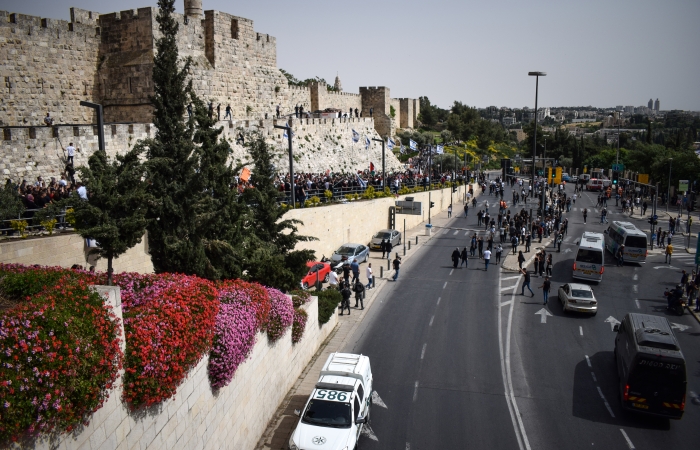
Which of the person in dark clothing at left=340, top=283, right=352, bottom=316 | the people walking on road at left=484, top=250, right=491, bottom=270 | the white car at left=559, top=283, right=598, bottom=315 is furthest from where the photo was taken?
the people walking on road at left=484, top=250, right=491, bottom=270

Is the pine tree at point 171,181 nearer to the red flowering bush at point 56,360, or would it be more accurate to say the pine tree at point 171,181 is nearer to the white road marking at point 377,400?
the white road marking at point 377,400

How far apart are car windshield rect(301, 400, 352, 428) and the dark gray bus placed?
706cm

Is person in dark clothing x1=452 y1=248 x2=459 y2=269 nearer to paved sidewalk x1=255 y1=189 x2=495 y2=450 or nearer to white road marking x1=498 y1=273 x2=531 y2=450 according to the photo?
paved sidewalk x1=255 y1=189 x2=495 y2=450

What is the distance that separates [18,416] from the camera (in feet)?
19.4

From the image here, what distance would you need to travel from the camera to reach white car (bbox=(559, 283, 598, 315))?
70.9ft

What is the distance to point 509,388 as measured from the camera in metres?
15.8

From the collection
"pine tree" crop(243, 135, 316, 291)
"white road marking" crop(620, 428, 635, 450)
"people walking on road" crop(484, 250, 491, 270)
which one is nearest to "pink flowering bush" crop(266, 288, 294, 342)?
"pine tree" crop(243, 135, 316, 291)

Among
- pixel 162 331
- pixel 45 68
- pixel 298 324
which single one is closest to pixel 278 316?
pixel 298 324

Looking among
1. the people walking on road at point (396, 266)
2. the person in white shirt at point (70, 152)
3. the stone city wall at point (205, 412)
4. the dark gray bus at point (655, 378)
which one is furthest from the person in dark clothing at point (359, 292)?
the person in white shirt at point (70, 152)

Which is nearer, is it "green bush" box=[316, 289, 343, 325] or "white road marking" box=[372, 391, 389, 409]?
"white road marking" box=[372, 391, 389, 409]

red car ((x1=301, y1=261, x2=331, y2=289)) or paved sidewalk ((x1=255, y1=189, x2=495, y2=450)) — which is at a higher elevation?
red car ((x1=301, y1=261, x2=331, y2=289))

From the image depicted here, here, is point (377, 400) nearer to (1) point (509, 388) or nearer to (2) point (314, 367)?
(2) point (314, 367)

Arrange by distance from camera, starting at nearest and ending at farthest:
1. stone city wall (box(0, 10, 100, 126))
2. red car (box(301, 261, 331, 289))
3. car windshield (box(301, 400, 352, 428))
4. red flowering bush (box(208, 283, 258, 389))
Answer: red flowering bush (box(208, 283, 258, 389)) < car windshield (box(301, 400, 352, 428)) < red car (box(301, 261, 331, 289)) < stone city wall (box(0, 10, 100, 126))

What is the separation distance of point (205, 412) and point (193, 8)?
28.0m
